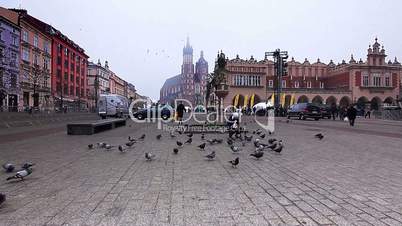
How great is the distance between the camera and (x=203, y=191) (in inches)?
206

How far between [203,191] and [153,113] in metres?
34.1

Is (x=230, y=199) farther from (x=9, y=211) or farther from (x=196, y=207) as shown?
(x=9, y=211)

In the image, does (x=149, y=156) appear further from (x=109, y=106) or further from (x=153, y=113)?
(x=153, y=113)

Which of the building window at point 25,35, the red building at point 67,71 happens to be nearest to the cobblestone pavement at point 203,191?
the building window at point 25,35

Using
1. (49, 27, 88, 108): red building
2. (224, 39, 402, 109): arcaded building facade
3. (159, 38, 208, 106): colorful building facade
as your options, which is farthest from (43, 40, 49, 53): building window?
(159, 38, 208, 106): colorful building facade

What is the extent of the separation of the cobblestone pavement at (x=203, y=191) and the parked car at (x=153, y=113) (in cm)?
2771

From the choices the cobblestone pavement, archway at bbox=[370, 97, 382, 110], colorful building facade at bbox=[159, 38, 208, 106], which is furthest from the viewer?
colorful building facade at bbox=[159, 38, 208, 106]

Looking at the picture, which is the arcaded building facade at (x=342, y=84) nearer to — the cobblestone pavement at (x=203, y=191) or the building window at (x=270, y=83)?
the building window at (x=270, y=83)

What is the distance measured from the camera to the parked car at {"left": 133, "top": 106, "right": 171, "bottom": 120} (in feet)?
120

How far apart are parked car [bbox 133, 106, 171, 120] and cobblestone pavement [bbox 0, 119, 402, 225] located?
2771 centimetres

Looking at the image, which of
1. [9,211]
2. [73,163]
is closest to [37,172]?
[73,163]

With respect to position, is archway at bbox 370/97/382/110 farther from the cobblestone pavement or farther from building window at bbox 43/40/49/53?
the cobblestone pavement

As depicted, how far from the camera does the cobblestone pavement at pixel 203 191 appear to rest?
156 inches

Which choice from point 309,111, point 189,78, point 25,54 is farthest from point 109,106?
point 189,78
